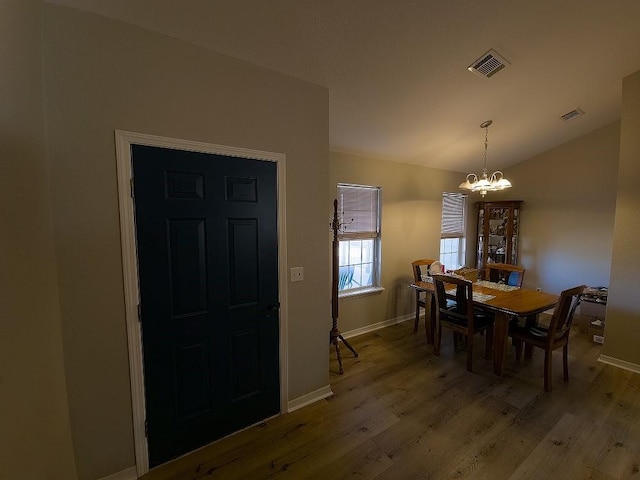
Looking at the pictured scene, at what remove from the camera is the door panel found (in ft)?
5.39

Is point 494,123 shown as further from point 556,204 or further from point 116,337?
point 116,337

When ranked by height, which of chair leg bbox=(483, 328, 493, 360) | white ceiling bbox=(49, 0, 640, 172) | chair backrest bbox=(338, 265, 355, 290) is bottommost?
chair leg bbox=(483, 328, 493, 360)

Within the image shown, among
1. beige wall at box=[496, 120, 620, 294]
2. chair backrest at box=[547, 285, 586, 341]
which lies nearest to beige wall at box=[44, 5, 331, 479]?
Answer: chair backrest at box=[547, 285, 586, 341]

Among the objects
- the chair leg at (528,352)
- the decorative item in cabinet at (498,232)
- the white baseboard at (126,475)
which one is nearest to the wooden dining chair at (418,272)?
the chair leg at (528,352)

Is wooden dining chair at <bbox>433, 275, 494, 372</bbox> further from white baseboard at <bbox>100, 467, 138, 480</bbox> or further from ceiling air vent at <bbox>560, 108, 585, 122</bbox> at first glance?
white baseboard at <bbox>100, 467, 138, 480</bbox>

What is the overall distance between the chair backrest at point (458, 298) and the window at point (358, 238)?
96cm

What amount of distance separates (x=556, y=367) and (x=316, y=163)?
10.8 feet

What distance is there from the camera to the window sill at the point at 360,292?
359cm

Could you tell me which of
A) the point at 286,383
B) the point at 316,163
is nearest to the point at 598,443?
the point at 286,383

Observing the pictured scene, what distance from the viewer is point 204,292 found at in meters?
1.81

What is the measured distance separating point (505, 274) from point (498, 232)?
137 centimetres

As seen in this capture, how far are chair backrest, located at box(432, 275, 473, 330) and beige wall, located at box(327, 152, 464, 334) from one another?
95 cm

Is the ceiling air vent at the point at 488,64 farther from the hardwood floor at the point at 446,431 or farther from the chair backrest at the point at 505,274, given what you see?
the hardwood floor at the point at 446,431

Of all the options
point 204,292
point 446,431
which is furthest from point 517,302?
point 204,292
